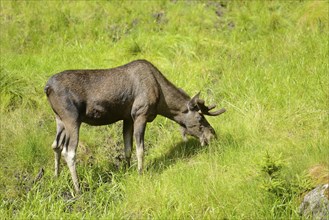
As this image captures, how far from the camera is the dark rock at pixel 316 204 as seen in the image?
21.6 ft

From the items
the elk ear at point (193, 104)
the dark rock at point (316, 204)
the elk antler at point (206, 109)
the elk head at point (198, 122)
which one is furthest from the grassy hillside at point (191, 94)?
the elk ear at point (193, 104)

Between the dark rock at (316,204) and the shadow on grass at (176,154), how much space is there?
282cm

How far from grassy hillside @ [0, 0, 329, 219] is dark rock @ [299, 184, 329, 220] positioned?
13cm

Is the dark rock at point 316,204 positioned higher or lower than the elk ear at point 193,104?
higher

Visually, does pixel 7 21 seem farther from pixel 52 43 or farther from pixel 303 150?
pixel 303 150

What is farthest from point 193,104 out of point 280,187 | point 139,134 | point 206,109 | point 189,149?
point 280,187

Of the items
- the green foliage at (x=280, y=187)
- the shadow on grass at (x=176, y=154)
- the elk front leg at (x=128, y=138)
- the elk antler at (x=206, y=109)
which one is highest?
the green foliage at (x=280, y=187)

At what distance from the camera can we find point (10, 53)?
13.4m

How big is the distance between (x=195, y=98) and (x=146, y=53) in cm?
360

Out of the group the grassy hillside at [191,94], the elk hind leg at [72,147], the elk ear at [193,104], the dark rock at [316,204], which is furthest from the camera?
the elk ear at [193,104]

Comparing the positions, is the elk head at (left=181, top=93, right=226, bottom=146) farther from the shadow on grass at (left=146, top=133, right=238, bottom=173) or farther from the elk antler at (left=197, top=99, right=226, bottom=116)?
the shadow on grass at (left=146, top=133, right=238, bottom=173)

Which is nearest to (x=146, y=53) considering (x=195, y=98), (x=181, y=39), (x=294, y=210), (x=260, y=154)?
(x=181, y=39)

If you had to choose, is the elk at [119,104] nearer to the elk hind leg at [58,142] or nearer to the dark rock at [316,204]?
the elk hind leg at [58,142]

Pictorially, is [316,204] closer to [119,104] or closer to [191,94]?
[119,104]
